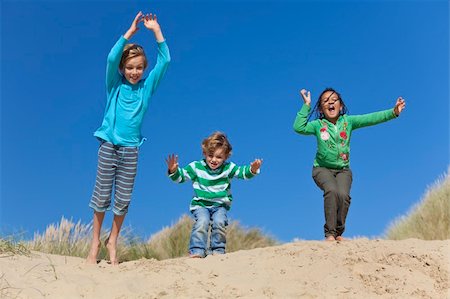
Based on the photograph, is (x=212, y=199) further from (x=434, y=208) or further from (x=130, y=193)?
(x=434, y=208)

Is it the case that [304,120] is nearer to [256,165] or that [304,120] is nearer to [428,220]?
[256,165]

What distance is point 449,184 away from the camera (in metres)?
11.0

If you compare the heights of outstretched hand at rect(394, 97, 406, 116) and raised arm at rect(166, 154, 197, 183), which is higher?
outstretched hand at rect(394, 97, 406, 116)

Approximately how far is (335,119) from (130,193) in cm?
235

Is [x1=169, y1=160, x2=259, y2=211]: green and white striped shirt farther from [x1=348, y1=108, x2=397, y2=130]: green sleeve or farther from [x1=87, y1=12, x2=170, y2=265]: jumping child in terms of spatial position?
[x1=348, y1=108, x2=397, y2=130]: green sleeve

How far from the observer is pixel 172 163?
6.09 m

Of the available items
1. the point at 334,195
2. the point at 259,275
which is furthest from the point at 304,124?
the point at 259,275

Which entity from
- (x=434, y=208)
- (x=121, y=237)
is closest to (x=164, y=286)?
(x=121, y=237)

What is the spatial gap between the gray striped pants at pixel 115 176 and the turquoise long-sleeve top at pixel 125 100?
0.09 metres

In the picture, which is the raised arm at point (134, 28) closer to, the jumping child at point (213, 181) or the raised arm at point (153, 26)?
the raised arm at point (153, 26)

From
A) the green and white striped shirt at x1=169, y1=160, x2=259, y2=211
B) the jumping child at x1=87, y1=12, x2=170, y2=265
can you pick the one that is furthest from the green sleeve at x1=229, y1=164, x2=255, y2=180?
the jumping child at x1=87, y1=12, x2=170, y2=265

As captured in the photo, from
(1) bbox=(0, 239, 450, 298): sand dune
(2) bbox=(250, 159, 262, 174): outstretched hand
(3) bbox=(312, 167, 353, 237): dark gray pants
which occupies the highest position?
(2) bbox=(250, 159, 262, 174): outstretched hand

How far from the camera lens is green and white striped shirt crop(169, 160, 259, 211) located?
20.1 feet

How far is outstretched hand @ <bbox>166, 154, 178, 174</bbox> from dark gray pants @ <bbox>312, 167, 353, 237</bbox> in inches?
57.2
